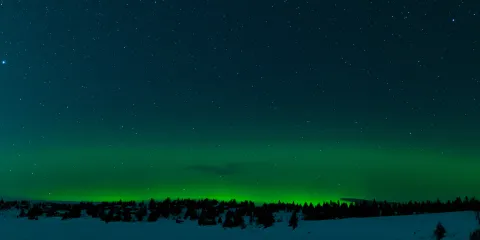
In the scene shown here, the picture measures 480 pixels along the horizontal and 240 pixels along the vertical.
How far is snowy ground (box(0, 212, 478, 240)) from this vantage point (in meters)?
12.7

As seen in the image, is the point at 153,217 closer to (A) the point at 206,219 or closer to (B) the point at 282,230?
(A) the point at 206,219

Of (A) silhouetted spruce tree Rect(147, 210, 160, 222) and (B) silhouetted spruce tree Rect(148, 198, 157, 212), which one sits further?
(B) silhouetted spruce tree Rect(148, 198, 157, 212)

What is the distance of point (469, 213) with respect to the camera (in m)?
14.8

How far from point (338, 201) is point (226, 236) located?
11895 millimetres

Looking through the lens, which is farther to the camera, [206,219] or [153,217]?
[153,217]

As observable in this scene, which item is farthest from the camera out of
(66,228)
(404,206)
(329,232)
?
(404,206)

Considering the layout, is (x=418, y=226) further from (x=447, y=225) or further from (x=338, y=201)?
(x=338, y=201)

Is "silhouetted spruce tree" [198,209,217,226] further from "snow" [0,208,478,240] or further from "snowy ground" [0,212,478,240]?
"snowy ground" [0,212,478,240]

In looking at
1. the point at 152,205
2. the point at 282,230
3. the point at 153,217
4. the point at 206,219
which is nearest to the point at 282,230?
the point at 282,230

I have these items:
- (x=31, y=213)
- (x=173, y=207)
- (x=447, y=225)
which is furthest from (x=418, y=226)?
(x=31, y=213)

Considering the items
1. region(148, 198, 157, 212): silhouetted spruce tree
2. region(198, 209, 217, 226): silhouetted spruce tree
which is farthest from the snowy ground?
region(148, 198, 157, 212): silhouetted spruce tree

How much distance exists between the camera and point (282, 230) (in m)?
15.8

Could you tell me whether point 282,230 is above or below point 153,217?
below

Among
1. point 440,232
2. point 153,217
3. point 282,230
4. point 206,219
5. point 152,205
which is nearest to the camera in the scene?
point 440,232
